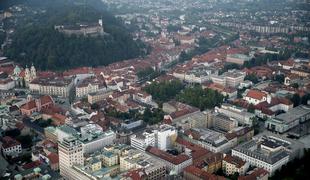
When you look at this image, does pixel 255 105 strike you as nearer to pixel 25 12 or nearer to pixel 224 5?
pixel 25 12

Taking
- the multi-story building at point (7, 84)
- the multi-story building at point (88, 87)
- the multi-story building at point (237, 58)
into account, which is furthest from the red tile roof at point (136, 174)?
the multi-story building at point (237, 58)

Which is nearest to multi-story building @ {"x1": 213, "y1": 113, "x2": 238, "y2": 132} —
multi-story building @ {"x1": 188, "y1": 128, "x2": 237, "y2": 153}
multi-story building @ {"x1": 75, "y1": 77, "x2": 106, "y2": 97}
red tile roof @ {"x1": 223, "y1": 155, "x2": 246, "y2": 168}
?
multi-story building @ {"x1": 188, "y1": 128, "x2": 237, "y2": 153}

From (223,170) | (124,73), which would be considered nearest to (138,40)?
(124,73)

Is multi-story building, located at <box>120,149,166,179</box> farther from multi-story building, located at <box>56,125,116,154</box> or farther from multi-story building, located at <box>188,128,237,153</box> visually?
multi-story building, located at <box>188,128,237,153</box>

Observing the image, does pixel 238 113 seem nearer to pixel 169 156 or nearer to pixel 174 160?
pixel 169 156

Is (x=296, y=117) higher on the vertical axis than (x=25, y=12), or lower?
lower

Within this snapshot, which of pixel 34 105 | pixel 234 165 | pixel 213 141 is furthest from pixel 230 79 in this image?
pixel 34 105

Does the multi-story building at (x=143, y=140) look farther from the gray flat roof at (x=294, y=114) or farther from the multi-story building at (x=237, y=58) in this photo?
the multi-story building at (x=237, y=58)
